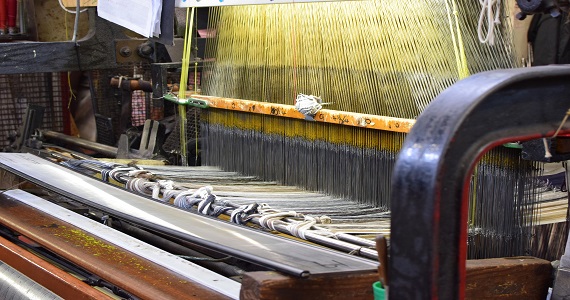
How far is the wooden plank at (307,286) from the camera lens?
1342 mm

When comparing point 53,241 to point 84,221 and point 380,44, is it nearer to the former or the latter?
point 84,221

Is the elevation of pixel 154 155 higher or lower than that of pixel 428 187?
lower

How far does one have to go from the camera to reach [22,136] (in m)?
4.61

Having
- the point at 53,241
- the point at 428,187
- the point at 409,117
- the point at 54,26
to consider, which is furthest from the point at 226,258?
the point at 54,26

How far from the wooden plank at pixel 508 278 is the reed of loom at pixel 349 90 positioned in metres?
0.19

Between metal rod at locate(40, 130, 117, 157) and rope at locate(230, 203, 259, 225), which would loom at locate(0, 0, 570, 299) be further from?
metal rod at locate(40, 130, 117, 157)

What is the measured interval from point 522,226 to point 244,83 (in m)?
1.43

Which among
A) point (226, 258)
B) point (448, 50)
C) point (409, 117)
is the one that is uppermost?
point (448, 50)

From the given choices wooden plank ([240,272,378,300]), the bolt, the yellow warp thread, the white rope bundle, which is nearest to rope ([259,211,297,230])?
the white rope bundle

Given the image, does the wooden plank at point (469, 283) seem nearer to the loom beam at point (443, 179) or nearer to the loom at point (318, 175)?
the loom at point (318, 175)

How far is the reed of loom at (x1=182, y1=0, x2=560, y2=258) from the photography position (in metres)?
2.13

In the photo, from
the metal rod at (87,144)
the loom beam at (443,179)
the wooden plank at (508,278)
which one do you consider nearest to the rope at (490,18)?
the wooden plank at (508,278)

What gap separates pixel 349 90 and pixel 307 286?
4.50ft

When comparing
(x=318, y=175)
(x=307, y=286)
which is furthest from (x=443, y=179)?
(x=318, y=175)
